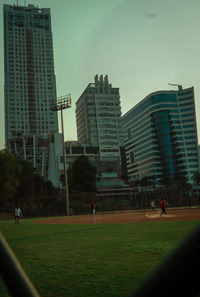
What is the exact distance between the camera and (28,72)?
140 metres

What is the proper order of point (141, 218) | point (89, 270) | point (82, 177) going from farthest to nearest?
point (82, 177) → point (141, 218) → point (89, 270)

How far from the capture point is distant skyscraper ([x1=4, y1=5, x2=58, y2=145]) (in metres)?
137

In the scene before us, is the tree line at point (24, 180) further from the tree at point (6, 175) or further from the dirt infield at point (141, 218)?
the dirt infield at point (141, 218)

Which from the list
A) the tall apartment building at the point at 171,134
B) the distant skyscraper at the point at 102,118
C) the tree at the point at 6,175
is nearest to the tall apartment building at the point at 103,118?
the distant skyscraper at the point at 102,118

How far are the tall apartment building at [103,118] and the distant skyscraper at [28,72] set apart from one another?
19171 millimetres

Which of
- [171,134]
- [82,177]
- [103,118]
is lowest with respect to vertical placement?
[82,177]

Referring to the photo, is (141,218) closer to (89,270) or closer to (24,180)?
(89,270)

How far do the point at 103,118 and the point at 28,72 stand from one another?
42624 millimetres

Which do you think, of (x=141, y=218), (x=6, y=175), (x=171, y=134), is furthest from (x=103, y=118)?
(x=141, y=218)

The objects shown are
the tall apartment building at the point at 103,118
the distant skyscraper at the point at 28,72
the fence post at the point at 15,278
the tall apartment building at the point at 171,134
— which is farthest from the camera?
the distant skyscraper at the point at 28,72

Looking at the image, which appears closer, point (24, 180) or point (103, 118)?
point (24, 180)

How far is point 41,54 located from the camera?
14112 cm

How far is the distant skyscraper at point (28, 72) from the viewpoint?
448 feet

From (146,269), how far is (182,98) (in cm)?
12324
